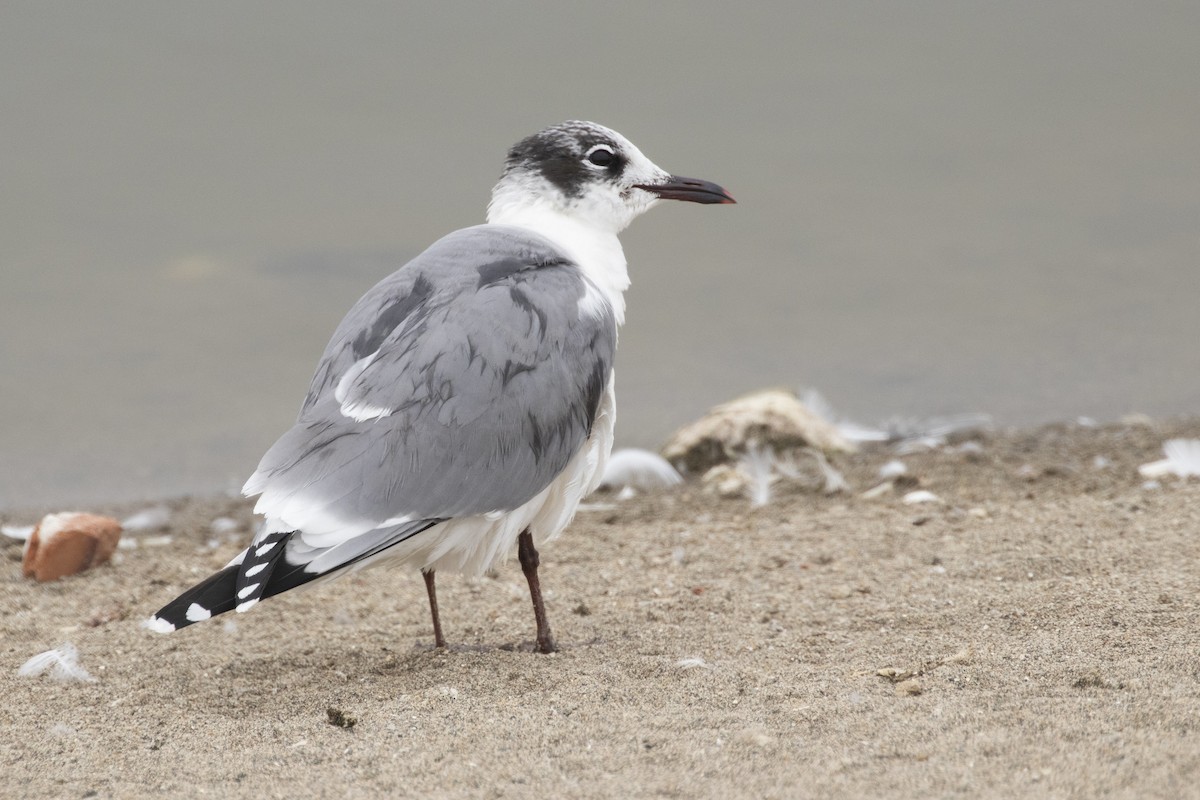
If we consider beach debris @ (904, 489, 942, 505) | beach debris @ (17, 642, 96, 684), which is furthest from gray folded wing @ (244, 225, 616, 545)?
beach debris @ (904, 489, 942, 505)

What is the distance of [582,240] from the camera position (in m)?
4.25

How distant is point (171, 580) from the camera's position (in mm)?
5066

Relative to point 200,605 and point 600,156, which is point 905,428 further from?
point 200,605

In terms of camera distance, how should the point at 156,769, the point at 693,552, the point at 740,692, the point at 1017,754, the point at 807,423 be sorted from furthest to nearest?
the point at 807,423
the point at 693,552
the point at 740,692
the point at 156,769
the point at 1017,754

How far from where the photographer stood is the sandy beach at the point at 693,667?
2.67 m

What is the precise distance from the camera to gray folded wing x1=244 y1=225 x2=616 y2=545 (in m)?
3.32

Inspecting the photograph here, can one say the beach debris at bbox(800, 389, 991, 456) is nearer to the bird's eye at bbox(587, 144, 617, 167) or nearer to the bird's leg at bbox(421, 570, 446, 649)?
the bird's eye at bbox(587, 144, 617, 167)

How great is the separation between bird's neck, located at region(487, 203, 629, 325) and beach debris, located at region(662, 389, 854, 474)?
249cm

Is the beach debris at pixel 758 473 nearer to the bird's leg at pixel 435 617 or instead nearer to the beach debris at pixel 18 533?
the bird's leg at pixel 435 617

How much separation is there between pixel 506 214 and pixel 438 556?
1.30m

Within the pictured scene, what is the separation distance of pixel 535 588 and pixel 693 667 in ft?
2.06

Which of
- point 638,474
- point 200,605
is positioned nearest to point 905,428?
point 638,474

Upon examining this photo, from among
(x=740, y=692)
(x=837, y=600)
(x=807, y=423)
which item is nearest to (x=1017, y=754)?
(x=740, y=692)

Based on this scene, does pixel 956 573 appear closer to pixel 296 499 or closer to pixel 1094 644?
pixel 1094 644
